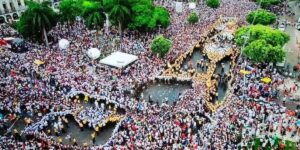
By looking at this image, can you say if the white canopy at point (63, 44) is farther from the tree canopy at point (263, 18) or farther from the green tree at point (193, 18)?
the tree canopy at point (263, 18)

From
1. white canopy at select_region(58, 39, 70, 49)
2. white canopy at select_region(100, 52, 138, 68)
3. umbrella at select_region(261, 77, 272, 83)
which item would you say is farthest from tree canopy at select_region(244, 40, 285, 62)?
white canopy at select_region(58, 39, 70, 49)

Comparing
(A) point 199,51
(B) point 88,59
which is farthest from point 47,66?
(A) point 199,51

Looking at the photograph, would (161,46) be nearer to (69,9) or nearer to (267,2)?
(69,9)

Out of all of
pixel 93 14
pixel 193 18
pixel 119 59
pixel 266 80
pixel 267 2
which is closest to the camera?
pixel 266 80

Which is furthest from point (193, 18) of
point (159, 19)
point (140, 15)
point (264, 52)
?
point (264, 52)

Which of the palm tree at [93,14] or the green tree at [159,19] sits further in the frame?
the green tree at [159,19]

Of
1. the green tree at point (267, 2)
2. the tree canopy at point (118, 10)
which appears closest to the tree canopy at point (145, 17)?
the tree canopy at point (118, 10)

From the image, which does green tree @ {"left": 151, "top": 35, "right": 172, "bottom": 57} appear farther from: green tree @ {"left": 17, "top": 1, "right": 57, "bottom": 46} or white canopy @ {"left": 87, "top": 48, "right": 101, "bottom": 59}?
green tree @ {"left": 17, "top": 1, "right": 57, "bottom": 46}

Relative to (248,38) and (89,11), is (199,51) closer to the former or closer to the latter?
(248,38)
